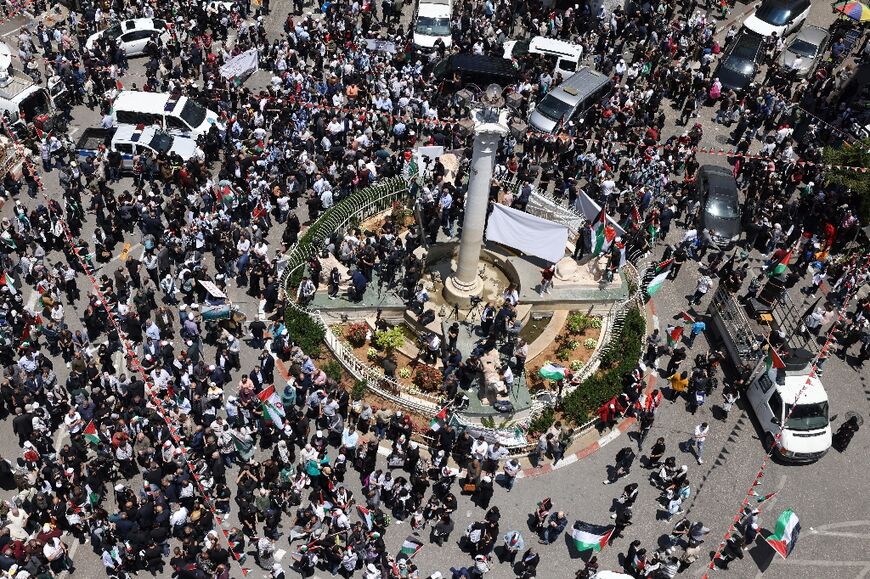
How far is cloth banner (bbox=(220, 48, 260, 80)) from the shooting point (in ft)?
120

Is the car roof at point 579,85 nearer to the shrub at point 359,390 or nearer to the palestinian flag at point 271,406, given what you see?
the shrub at point 359,390

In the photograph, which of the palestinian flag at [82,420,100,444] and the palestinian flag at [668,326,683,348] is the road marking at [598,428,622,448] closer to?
the palestinian flag at [668,326,683,348]


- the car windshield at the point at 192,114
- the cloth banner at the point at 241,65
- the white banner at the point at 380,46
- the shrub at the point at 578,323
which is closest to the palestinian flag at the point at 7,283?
the car windshield at the point at 192,114

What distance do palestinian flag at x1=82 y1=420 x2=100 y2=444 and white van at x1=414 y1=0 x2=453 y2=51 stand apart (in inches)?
935

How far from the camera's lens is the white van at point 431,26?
129ft

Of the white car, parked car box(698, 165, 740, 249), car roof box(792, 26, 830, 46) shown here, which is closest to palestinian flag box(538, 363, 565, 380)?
parked car box(698, 165, 740, 249)

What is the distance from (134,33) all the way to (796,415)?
103ft

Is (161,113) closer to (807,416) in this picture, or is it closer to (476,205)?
(476,205)

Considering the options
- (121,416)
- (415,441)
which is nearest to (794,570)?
(415,441)

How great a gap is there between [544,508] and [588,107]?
19.9 metres

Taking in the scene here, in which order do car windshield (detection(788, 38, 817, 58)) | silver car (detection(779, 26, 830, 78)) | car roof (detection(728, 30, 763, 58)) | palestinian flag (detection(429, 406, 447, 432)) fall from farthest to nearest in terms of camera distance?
car windshield (detection(788, 38, 817, 58)) < silver car (detection(779, 26, 830, 78)) < car roof (detection(728, 30, 763, 58)) < palestinian flag (detection(429, 406, 447, 432))

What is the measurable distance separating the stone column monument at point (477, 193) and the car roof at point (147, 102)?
13450 mm

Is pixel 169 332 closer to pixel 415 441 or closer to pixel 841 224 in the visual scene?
pixel 415 441

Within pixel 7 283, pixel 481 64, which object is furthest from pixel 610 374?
pixel 7 283
